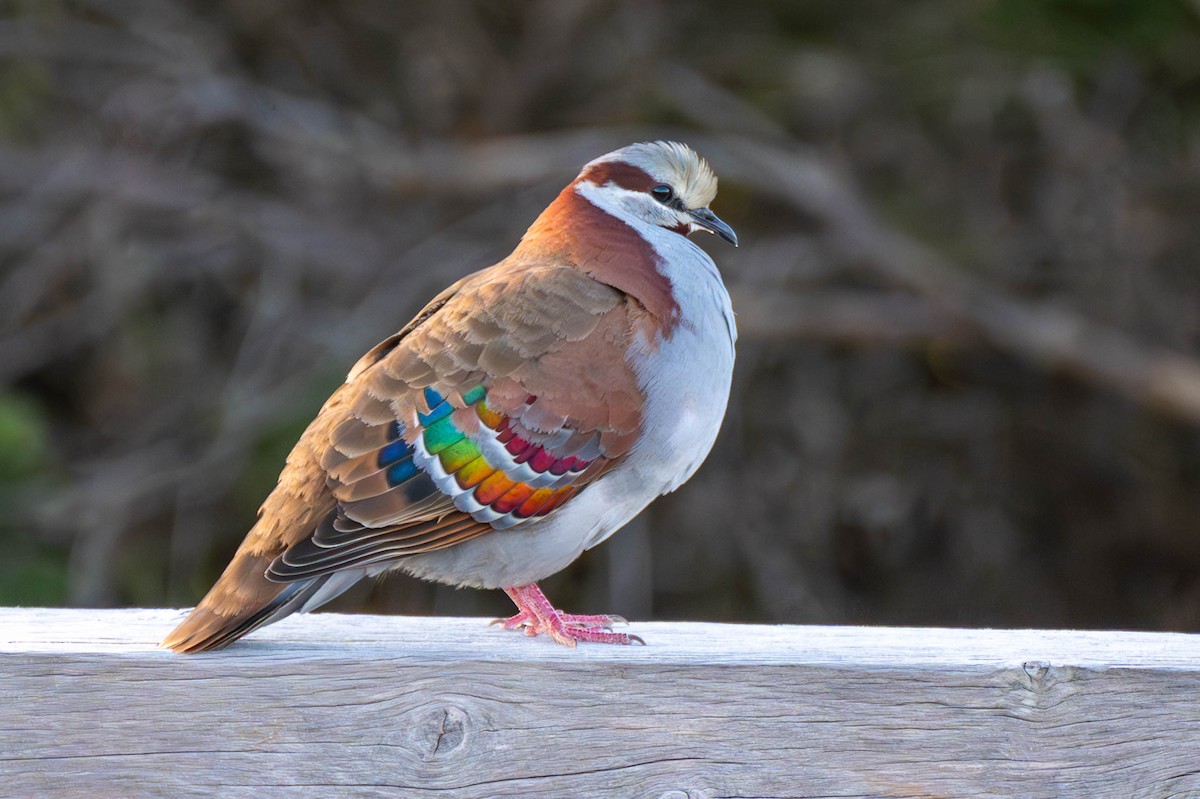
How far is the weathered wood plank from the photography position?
6.12 feet

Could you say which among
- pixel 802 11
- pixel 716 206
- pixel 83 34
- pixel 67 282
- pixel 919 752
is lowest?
pixel 919 752

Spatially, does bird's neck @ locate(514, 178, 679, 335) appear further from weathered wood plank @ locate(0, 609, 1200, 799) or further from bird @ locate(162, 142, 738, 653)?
weathered wood plank @ locate(0, 609, 1200, 799)

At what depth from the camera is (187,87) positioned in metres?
6.30

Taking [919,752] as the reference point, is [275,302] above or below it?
above

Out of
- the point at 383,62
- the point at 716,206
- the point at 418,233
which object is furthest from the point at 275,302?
the point at 716,206

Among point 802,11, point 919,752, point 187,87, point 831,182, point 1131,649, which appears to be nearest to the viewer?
point 919,752

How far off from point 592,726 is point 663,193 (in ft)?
4.16

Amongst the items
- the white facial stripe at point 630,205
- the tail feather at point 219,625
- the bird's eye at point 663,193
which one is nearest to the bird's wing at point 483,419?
the tail feather at point 219,625

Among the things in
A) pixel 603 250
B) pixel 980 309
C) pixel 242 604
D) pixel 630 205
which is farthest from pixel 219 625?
pixel 980 309

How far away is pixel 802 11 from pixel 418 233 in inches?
78.7

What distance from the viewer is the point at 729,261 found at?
6188 mm

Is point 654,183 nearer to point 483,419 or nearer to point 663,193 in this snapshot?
point 663,193

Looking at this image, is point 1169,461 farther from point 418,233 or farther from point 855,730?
point 855,730

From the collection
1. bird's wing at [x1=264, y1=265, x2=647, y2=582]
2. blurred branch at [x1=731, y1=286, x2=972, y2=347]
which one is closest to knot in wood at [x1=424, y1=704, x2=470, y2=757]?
bird's wing at [x1=264, y1=265, x2=647, y2=582]
